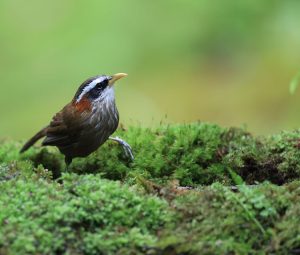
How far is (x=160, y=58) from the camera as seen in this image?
11820mm

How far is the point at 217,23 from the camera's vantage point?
1160 cm

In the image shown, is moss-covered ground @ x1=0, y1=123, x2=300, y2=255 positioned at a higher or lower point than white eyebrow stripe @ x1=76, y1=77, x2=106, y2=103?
lower

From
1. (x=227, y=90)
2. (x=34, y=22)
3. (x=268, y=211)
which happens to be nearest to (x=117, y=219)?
(x=268, y=211)

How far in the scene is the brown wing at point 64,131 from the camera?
6140 mm

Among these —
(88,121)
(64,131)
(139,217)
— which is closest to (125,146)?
(88,121)

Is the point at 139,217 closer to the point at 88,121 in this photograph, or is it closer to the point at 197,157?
the point at 197,157

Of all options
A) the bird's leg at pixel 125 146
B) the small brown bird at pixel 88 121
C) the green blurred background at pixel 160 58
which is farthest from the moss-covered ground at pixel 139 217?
the green blurred background at pixel 160 58

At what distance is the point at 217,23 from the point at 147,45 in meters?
1.35

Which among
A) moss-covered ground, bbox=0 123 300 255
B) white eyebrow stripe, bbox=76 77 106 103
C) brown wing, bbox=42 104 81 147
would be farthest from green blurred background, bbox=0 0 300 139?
moss-covered ground, bbox=0 123 300 255

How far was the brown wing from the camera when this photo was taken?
6140 millimetres

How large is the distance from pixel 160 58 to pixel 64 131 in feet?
19.2

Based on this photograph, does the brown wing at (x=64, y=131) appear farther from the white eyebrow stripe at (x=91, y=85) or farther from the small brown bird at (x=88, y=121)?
the white eyebrow stripe at (x=91, y=85)

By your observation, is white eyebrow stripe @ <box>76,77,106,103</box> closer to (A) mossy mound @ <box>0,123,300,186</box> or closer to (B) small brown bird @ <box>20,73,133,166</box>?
(B) small brown bird @ <box>20,73,133,166</box>

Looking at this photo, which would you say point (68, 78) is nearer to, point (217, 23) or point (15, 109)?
point (15, 109)
